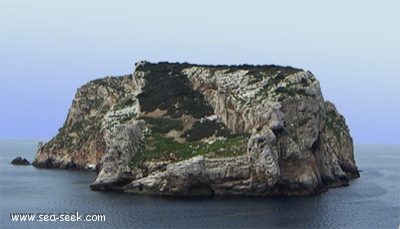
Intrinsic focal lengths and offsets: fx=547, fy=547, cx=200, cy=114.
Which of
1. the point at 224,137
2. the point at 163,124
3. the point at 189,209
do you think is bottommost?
the point at 189,209

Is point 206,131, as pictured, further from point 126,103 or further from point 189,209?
point 189,209

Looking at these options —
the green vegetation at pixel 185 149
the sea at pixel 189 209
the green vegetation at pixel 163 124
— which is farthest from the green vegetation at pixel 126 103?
the sea at pixel 189 209

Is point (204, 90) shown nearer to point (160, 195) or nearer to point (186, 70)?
point (186, 70)

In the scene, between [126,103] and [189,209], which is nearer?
[189,209]

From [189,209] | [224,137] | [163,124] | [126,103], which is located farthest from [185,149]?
[126,103]

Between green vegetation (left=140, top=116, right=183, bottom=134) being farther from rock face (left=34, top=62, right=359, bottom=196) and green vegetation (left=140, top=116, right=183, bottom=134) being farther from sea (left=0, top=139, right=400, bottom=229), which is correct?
sea (left=0, top=139, right=400, bottom=229)

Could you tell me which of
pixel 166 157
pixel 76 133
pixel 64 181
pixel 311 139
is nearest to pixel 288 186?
pixel 311 139
